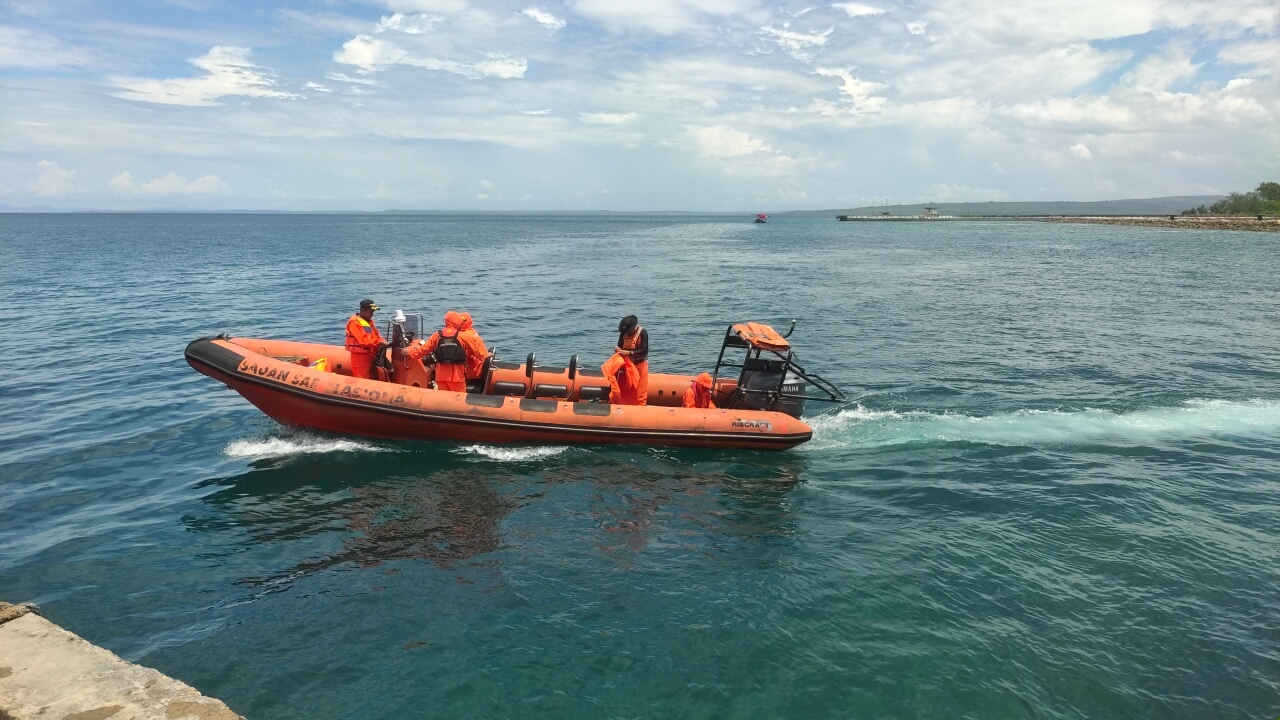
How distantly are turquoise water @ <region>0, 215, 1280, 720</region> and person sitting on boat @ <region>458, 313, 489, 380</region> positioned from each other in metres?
1.30

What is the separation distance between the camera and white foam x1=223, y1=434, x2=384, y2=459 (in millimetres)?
10930

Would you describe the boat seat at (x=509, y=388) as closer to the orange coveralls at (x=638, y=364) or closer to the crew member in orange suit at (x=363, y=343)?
the orange coveralls at (x=638, y=364)

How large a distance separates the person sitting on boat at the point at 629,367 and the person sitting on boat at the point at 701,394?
0.77 meters

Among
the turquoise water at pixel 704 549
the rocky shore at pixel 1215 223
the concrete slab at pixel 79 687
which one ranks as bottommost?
the turquoise water at pixel 704 549

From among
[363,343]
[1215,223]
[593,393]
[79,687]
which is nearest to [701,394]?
[593,393]

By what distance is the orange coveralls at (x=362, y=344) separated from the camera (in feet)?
36.4

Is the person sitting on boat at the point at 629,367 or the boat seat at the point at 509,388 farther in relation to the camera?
the boat seat at the point at 509,388

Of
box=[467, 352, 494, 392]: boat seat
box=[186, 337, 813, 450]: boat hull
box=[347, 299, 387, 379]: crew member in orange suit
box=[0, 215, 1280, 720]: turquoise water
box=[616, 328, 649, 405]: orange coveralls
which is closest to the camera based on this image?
box=[0, 215, 1280, 720]: turquoise water

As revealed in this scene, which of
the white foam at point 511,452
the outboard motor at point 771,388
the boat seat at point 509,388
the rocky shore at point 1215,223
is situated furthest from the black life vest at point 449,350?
the rocky shore at point 1215,223

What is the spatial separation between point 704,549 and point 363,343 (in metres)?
6.21

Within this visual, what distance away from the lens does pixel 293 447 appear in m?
11.1

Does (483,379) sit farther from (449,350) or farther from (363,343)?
(363,343)

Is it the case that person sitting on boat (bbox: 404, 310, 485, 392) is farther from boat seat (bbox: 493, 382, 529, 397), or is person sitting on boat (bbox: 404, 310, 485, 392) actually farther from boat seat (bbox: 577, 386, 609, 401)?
boat seat (bbox: 577, 386, 609, 401)

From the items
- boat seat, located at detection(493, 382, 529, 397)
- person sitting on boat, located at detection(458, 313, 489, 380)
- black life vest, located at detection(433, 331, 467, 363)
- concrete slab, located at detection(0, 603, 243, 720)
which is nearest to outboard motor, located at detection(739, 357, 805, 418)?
boat seat, located at detection(493, 382, 529, 397)
